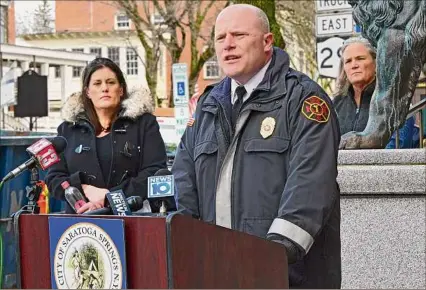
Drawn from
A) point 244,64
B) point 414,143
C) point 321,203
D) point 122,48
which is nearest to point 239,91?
point 244,64

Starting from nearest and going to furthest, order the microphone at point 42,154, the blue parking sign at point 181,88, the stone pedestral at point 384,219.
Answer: the microphone at point 42,154 < the stone pedestral at point 384,219 < the blue parking sign at point 181,88

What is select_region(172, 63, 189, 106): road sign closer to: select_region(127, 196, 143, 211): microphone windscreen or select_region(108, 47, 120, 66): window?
select_region(127, 196, 143, 211): microphone windscreen

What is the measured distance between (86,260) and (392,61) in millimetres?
4674

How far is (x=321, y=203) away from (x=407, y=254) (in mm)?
3319

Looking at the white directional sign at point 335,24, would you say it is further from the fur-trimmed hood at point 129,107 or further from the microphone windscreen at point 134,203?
the microphone windscreen at point 134,203

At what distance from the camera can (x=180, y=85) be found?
63.8 ft

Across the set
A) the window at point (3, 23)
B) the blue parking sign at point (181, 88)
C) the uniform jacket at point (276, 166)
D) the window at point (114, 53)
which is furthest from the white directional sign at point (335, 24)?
the window at point (114, 53)

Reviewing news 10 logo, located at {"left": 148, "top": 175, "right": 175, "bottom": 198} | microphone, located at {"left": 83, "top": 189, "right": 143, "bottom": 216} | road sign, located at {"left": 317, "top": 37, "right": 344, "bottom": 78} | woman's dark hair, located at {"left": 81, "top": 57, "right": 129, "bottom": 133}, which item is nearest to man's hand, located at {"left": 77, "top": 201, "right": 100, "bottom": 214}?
woman's dark hair, located at {"left": 81, "top": 57, "right": 129, "bottom": 133}

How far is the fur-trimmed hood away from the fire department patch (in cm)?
234

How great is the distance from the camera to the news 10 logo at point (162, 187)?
3752 millimetres

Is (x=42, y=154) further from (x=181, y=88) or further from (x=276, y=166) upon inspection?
(x=181, y=88)

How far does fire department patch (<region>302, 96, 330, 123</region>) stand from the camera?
4.23 metres

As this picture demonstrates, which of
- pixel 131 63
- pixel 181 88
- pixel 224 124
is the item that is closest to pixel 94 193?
pixel 224 124

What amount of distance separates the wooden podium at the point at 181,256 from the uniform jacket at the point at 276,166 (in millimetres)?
504
